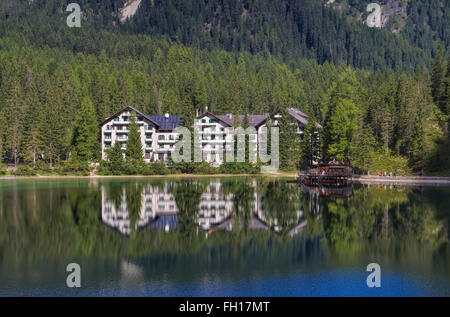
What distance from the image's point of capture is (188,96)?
366 ft

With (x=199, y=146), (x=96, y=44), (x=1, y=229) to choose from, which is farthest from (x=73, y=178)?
(x=96, y=44)

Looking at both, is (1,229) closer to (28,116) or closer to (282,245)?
(282,245)

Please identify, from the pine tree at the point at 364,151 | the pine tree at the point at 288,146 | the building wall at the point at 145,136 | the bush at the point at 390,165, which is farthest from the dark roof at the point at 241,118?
the bush at the point at 390,165

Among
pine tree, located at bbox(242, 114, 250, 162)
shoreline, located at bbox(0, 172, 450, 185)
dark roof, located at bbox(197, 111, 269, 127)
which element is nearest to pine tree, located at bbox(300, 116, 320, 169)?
shoreline, located at bbox(0, 172, 450, 185)

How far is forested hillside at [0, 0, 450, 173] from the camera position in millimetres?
86500

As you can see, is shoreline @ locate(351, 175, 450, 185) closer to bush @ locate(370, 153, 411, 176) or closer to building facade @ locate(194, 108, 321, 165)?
bush @ locate(370, 153, 411, 176)

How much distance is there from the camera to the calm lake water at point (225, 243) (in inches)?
1126

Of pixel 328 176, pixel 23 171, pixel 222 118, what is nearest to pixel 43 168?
pixel 23 171

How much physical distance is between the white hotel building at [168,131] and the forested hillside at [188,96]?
11.9ft

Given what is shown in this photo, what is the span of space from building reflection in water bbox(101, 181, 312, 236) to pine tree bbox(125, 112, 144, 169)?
29.3 meters

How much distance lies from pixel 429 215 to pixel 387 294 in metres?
23.1

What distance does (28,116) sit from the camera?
324 feet

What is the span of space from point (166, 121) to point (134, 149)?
13.0 m

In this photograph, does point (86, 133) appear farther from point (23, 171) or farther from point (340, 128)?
point (340, 128)
